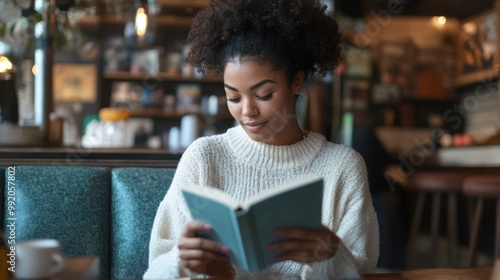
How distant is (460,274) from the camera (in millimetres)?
1419

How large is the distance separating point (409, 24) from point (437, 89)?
2.85ft

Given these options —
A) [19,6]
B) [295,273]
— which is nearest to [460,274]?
[295,273]

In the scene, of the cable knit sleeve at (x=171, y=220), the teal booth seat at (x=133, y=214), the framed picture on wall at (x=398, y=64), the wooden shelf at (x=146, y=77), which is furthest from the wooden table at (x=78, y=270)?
the framed picture on wall at (x=398, y=64)

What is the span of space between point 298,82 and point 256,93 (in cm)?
18

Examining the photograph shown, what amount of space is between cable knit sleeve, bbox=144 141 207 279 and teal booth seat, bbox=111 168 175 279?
0.32 m

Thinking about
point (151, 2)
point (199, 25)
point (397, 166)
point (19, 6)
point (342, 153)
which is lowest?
point (397, 166)

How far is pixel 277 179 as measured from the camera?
1.67m

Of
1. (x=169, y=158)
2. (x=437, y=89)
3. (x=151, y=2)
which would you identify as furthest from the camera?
(x=437, y=89)

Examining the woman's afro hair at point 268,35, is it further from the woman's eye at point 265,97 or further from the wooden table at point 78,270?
the wooden table at point 78,270

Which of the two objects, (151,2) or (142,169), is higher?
(151,2)

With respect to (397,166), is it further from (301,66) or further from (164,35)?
(301,66)

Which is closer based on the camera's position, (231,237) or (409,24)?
(231,237)

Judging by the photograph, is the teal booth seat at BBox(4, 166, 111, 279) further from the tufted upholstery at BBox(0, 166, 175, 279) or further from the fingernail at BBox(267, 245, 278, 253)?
the fingernail at BBox(267, 245, 278, 253)

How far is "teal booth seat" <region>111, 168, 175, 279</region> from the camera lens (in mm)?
1917
